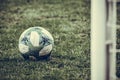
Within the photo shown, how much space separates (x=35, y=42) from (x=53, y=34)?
1.18 meters

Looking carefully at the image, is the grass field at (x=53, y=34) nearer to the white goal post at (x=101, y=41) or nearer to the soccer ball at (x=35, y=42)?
the soccer ball at (x=35, y=42)

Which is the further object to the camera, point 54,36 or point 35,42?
point 54,36

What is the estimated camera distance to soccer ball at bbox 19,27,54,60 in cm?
541

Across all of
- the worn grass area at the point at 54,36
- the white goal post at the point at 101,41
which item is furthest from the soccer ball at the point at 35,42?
the white goal post at the point at 101,41

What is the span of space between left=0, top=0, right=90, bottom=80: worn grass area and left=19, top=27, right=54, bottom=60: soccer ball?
0.40 m

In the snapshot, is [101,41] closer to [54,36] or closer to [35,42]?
[35,42]

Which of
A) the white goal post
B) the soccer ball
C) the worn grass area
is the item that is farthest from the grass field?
the white goal post

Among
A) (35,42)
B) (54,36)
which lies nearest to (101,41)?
(35,42)

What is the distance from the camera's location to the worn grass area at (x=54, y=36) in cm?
588

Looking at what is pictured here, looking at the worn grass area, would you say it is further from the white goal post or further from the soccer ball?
the white goal post

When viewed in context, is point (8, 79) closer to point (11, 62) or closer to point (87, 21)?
point (11, 62)

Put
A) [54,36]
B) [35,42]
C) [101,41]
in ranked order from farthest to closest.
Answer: [54,36] → [35,42] → [101,41]

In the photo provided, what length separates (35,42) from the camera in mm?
5453

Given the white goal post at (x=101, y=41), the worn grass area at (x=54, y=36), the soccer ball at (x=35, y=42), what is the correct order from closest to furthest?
the white goal post at (x=101, y=41)
the soccer ball at (x=35, y=42)
the worn grass area at (x=54, y=36)
